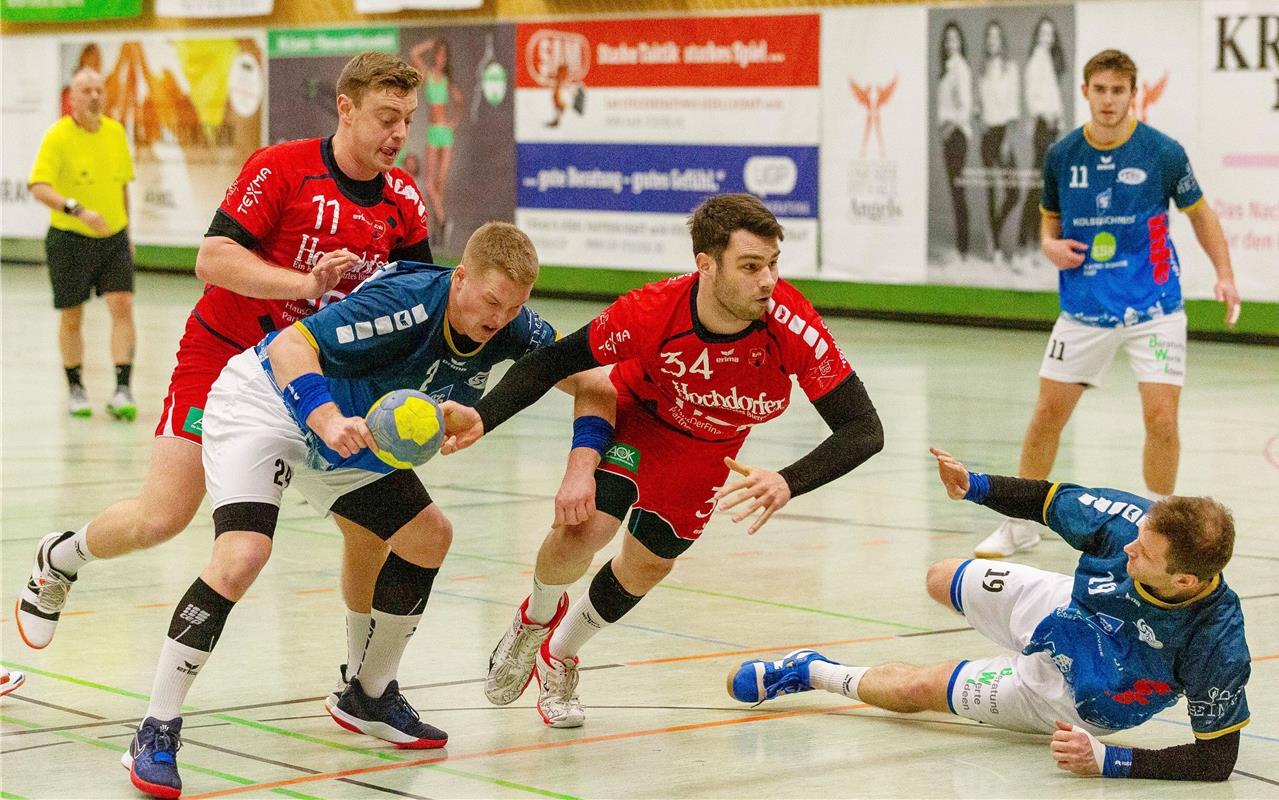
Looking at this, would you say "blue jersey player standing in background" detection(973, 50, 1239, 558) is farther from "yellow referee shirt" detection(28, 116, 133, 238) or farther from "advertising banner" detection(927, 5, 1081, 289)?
"advertising banner" detection(927, 5, 1081, 289)

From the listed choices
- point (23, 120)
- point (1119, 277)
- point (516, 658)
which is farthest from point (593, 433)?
point (23, 120)

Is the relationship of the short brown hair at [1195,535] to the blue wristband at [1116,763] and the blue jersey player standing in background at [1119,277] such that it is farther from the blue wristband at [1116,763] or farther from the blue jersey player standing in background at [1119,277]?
the blue jersey player standing in background at [1119,277]

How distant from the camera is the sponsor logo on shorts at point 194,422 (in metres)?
6.19

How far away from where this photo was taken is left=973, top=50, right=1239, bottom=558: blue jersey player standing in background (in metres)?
9.20

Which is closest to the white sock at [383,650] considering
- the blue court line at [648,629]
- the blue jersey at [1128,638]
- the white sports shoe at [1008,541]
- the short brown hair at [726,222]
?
the blue court line at [648,629]

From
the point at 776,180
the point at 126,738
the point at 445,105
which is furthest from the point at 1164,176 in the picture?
the point at 445,105

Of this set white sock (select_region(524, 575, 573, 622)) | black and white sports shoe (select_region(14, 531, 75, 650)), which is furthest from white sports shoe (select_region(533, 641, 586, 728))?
black and white sports shoe (select_region(14, 531, 75, 650))

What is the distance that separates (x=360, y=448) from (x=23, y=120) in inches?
1014

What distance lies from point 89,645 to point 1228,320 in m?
5.81

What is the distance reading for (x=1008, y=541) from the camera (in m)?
8.98

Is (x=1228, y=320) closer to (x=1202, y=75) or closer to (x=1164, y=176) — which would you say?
(x=1164, y=176)

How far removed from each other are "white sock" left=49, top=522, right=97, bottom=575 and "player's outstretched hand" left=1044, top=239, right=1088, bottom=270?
4.81 metres

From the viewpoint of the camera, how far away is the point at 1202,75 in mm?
17953

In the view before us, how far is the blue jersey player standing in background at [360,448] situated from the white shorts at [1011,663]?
4.11ft
